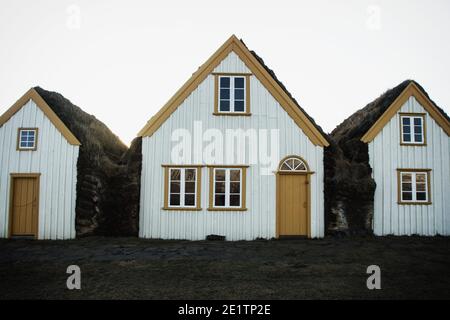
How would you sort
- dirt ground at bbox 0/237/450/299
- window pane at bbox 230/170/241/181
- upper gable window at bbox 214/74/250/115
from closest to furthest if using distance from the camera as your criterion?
1. dirt ground at bbox 0/237/450/299
2. window pane at bbox 230/170/241/181
3. upper gable window at bbox 214/74/250/115

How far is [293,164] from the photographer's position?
13.9m

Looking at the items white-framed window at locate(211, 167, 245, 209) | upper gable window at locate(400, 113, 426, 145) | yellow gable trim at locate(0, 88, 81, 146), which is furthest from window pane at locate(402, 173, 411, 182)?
yellow gable trim at locate(0, 88, 81, 146)

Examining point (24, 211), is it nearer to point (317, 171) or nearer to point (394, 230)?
point (317, 171)

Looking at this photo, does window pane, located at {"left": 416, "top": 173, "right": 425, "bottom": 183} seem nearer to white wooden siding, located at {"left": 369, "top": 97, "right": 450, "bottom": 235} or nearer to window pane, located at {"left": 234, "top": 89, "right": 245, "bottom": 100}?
white wooden siding, located at {"left": 369, "top": 97, "right": 450, "bottom": 235}

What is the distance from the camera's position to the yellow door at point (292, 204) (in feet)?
44.7

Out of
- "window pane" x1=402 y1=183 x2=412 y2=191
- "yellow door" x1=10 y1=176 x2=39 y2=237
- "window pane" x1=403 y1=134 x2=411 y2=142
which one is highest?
"window pane" x1=403 y1=134 x2=411 y2=142

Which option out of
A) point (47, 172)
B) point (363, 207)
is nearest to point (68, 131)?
point (47, 172)

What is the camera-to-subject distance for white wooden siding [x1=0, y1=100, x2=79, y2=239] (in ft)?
43.7

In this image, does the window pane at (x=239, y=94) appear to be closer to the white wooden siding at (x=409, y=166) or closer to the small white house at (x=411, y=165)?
the small white house at (x=411, y=165)

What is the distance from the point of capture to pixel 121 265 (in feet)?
28.8

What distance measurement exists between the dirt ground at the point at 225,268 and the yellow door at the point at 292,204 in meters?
1.00

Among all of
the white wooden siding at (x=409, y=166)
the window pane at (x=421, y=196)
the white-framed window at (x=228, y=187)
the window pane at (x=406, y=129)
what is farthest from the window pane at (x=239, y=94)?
the window pane at (x=421, y=196)

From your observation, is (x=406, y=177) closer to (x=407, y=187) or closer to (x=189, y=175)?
(x=407, y=187)

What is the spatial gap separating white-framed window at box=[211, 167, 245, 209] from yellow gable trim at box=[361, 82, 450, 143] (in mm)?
6328
